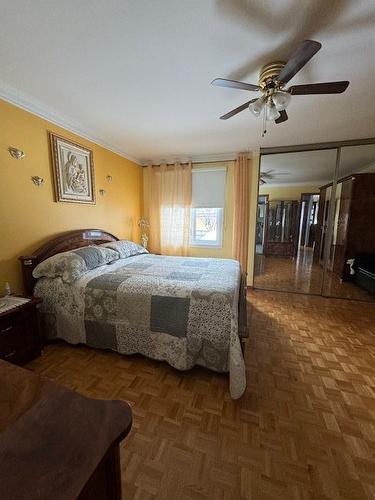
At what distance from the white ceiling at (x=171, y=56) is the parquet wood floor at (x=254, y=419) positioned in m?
2.46

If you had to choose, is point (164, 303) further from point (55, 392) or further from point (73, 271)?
point (55, 392)

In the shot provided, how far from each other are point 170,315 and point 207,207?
2.67 m

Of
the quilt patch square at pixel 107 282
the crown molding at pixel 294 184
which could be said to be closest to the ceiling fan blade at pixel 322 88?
the quilt patch square at pixel 107 282

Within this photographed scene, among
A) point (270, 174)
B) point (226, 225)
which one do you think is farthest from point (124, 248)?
point (270, 174)

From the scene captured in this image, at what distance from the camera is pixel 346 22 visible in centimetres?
129

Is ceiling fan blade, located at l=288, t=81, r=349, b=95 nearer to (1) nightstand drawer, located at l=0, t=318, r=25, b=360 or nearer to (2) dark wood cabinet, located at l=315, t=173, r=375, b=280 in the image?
(1) nightstand drawer, located at l=0, t=318, r=25, b=360

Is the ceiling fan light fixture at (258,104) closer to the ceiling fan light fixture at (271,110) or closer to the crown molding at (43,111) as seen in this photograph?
the ceiling fan light fixture at (271,110)

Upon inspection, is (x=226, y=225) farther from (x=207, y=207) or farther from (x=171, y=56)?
(x=171, y=56)

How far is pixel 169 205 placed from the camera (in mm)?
4215

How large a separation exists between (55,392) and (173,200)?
3779 millimetres

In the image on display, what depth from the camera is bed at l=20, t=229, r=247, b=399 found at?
174 cm

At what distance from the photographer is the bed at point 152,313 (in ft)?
5.70

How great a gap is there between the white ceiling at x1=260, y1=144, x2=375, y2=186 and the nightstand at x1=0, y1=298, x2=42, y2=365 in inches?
155

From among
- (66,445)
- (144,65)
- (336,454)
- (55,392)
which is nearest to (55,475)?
(66,445)
